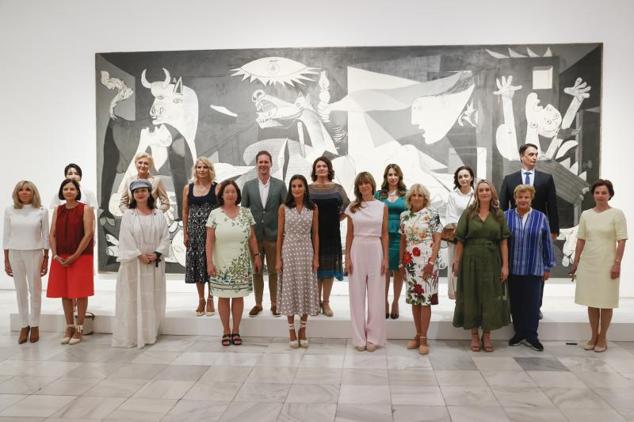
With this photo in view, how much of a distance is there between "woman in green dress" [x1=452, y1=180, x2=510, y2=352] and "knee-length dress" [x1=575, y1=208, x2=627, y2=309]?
758 mm

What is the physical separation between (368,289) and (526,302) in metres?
1.48

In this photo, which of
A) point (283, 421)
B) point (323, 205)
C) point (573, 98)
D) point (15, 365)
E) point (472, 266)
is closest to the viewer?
point (283, 421)

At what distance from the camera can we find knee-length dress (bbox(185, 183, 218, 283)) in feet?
17.5

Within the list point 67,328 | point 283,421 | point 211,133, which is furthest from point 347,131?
point 283,421

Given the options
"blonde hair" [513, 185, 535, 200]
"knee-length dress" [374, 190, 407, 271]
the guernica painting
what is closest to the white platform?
"knee-length dress" [374, 190, 407, 271]

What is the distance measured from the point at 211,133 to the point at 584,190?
4.93 metres

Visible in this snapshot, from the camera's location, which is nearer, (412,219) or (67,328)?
(412,219)

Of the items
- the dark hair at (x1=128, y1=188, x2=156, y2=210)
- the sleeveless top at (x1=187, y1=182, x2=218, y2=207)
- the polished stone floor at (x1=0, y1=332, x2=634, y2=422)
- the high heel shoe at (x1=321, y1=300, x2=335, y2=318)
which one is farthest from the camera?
the high heel shoe at (x1=321, y1=300, x2=335, y2=318)

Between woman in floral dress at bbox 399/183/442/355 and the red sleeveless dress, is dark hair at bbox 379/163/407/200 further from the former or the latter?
the red sleeveless dress

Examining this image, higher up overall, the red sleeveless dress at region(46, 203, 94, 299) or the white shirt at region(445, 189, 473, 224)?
the white shirt at region(445, 189, 473, 224)

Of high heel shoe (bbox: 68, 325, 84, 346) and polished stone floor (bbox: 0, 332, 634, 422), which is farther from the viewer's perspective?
high heel shoe (bbox: 68, 325, 84, 346)

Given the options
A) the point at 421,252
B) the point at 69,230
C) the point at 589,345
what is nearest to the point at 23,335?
the point at 69,230

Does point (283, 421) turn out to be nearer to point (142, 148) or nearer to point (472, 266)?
point (472, 266)

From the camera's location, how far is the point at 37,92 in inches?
296
